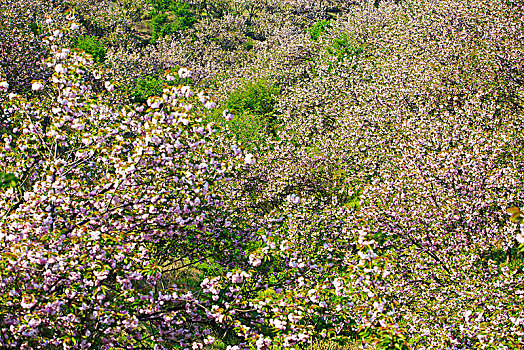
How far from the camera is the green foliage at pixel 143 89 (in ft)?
139

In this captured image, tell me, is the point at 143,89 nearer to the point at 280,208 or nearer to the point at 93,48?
the point at 93,48

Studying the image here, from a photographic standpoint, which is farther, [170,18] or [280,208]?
[170,18]

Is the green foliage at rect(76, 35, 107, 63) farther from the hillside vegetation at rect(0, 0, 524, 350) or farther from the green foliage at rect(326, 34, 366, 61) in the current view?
the green foliage at rect(326, 34, 366, 61)

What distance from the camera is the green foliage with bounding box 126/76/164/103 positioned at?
42.3 metres

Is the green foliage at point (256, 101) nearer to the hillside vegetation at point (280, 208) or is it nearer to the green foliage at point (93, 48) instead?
the hillside vegetation at point (280, 208)

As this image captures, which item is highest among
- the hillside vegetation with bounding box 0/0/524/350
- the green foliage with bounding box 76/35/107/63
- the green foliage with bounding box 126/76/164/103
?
the green foliage with bounding box 76/35/107/63

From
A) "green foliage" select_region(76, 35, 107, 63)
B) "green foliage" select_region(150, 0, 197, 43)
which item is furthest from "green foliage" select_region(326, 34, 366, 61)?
"green foliage" select_region(150, 0, 197, 43)

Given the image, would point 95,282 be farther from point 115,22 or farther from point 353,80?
point 115,22

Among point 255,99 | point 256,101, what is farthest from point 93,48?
point 256,101

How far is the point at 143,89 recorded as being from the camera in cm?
4409

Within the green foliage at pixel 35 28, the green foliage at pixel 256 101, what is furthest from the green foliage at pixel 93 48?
the green foliage at pixel 256 101

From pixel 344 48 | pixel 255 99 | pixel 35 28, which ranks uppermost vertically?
pixel 35 28

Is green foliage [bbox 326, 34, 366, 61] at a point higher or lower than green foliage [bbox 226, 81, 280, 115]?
higher

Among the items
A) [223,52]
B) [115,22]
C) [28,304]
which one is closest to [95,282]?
[28,304]
